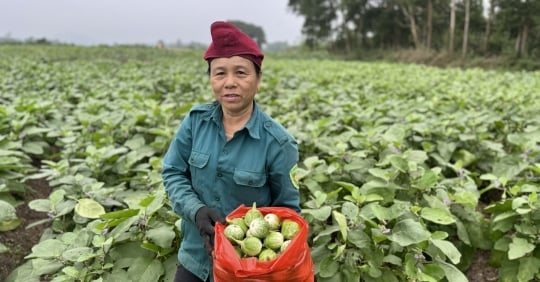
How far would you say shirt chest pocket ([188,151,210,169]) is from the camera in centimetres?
184

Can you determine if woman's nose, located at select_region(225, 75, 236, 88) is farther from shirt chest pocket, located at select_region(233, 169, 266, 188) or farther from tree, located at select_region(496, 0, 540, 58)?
tree, located at select_region(496, 0, 540, 58)

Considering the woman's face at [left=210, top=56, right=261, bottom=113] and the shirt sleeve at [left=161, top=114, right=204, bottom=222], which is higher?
the woman's face at [left=210, top=56, right=261, bottom=113]

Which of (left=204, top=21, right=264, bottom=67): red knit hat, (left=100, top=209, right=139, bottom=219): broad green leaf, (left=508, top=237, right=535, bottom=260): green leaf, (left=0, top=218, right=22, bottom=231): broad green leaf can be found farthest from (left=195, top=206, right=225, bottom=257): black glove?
(left=0, top=218, right=22, bottom=231): broad green leaf

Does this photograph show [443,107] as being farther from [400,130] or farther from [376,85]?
[376,85]

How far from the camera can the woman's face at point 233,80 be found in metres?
1.74

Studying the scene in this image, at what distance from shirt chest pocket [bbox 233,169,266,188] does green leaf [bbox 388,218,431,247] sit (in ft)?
2.49

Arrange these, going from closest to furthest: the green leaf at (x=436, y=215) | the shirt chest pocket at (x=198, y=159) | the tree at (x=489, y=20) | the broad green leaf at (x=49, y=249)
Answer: the shirt chest pocket at (x=198, y=159) → the broad green leaf at (x=49, y=249) → the green leaf at (x=436, y=215) → the tree at (x=489, y=20)

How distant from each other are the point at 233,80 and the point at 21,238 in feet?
8.45

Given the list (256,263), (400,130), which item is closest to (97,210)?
(256,263)

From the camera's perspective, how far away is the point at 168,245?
2.23 metres

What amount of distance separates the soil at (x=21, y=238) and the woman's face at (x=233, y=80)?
2067 mm

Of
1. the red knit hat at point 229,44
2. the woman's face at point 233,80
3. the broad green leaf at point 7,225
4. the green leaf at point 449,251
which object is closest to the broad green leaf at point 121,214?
the woman's face at point 233,80

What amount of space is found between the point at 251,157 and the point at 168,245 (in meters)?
0.72

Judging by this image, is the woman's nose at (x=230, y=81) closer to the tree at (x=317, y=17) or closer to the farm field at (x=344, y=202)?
the farm field at (x=344, y=202)
